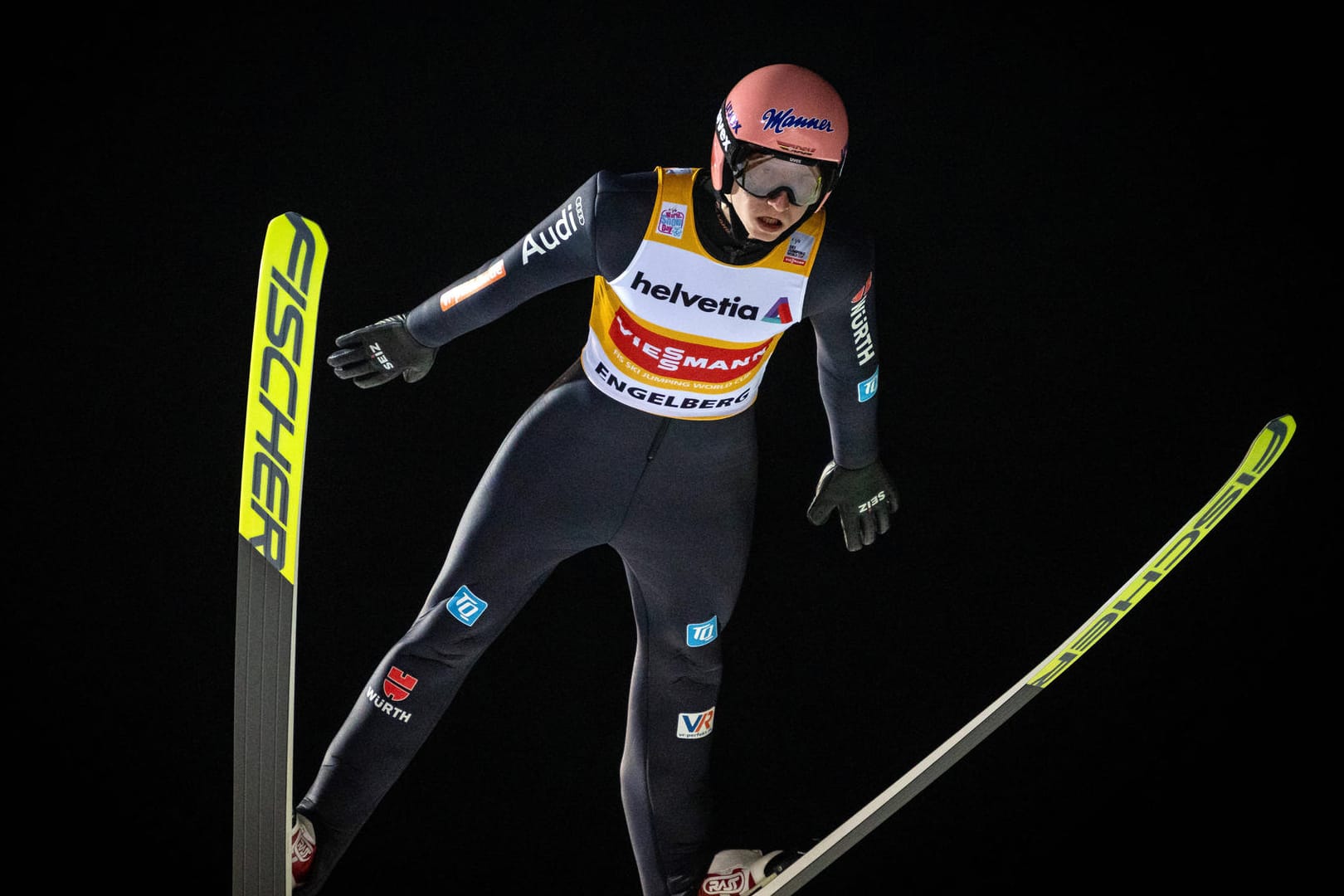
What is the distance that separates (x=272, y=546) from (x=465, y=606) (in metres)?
0.32

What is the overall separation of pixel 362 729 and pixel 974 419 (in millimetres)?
1169

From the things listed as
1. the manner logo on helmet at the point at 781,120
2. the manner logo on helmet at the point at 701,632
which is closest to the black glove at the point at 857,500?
the manner logo on helmet at the point at 701,632

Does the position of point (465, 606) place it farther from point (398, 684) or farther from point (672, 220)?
point (672, 220)

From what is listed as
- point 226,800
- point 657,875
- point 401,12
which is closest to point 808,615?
point 657,875

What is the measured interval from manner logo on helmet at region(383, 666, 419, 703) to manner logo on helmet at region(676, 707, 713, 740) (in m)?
0.41

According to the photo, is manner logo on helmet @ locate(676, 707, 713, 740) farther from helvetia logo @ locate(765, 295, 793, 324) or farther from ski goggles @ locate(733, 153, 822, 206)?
ski goggles @ locate(733, 153, 822, 206)

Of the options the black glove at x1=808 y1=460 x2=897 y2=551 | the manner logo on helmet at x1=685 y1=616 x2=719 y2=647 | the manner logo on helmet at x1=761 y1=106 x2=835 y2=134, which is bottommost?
the manner logo on helmet at x1=685 y1=616 x2=719 y2=647

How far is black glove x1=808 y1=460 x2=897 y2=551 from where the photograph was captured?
2338mm

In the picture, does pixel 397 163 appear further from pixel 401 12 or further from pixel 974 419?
pixel 974 419

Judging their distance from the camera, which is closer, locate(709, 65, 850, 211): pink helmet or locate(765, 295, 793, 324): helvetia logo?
locate(709, 65, 850, 211): pink helmet

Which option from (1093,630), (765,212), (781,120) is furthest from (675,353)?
(1093,630)

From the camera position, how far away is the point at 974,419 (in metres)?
2.67

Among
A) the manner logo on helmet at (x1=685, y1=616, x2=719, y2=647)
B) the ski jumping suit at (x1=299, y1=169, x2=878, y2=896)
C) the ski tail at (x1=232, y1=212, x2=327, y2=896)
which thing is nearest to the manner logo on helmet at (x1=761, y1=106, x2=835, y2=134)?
the ski jumping suit at (x1=299, y1=169, x2=878, y2=896)

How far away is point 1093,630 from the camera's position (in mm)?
2406
